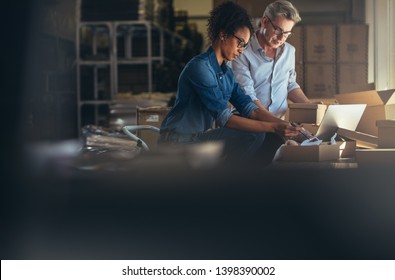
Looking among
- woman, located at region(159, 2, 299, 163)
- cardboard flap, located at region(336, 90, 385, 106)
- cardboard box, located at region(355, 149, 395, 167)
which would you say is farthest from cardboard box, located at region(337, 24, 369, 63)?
woman, located at region(159, 2, 299, 163)

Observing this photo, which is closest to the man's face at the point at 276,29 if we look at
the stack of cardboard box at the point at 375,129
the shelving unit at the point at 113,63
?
the stack of cardboard box at the point at 375,129

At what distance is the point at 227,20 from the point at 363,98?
1321mm

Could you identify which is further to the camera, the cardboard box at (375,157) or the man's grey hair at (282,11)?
the man's grey hair at (282,11)

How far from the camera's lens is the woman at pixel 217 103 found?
100 inches

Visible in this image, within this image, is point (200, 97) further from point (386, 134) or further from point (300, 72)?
point (300, 72)

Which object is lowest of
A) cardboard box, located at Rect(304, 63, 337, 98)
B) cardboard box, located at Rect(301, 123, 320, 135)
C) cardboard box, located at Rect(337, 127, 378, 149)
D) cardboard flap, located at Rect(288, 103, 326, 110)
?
cardboard box, located at Rect(337, 127, 378, 149)

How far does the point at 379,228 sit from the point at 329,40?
105 inches

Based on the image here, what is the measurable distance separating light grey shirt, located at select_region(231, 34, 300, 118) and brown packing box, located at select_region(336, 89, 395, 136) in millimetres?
422

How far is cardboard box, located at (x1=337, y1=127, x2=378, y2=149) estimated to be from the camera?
A: 3299 millimetres

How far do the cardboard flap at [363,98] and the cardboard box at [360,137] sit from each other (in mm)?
226

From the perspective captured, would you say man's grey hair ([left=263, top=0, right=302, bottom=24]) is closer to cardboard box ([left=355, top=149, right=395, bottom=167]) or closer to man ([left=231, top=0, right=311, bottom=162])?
man ([left=231, top=0, right=311, bottom=162])

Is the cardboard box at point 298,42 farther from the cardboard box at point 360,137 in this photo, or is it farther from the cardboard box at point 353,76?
the cardboard box at point 360,137

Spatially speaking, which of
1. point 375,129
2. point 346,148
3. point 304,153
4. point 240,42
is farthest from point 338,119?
point 240,42

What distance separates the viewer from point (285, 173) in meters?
2.73
